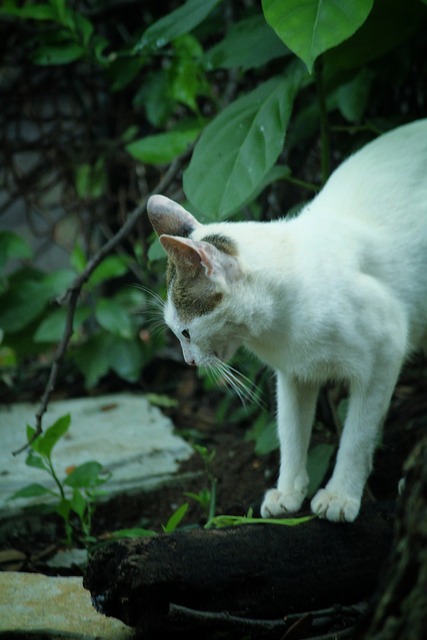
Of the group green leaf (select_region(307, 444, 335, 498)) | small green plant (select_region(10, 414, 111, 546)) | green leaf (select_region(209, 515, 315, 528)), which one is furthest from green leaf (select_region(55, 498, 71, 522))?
green leaf (select_region(307, 444, 335, 498))

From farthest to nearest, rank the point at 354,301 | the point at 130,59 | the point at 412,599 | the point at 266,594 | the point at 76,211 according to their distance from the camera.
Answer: the point at 76,211 → the point at 130,59 → the point at 354,301 → the point at 266,594 → the point at 412,599

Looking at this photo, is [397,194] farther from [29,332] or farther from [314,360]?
[29,332]

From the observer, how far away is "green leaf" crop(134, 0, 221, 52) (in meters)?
2.49

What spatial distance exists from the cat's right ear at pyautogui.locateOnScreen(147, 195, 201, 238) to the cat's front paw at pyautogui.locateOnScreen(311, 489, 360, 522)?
0.80 meters

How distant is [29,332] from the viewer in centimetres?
394

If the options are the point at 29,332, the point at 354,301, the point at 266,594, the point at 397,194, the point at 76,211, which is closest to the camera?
the point at 266,594

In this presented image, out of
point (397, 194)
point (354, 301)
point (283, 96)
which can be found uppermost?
point (283, 96)

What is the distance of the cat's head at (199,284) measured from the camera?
1986 millimetres

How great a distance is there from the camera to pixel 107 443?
3350 millimetres

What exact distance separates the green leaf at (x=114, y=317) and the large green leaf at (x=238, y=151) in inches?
58.4

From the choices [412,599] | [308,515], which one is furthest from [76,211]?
[412,599]

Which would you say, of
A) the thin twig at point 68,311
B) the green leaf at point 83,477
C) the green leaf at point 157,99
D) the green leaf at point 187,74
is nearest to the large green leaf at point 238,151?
the thin twig at point 68,311

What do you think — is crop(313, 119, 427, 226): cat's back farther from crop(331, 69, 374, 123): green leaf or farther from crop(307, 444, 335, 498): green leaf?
crop(307, 444, 335, 498): green leaf

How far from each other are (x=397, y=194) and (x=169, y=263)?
72 centimetres
